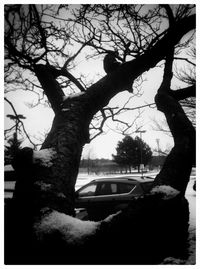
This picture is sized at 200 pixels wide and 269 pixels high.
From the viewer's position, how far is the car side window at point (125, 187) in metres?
5.19

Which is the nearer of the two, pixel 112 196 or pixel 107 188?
pixel 112 196

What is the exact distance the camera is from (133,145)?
145 ft

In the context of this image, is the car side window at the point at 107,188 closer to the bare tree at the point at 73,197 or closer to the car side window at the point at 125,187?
the car side window at the point at 125,187

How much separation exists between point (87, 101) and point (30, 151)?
3.37ft

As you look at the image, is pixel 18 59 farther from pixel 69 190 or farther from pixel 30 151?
pixel 69 190

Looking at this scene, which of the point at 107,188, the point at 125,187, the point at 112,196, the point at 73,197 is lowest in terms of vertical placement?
the point at 112,196

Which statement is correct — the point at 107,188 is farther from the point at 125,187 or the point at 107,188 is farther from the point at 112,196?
the point at 125,187

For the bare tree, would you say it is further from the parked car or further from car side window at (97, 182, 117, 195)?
car side window at (97, 182, 117, 195)

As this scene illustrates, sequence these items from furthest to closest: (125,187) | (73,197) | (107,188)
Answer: (107,188) → (125,187) → (73,197)

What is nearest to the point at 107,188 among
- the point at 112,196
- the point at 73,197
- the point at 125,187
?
the point at 112,196

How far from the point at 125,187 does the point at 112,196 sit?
43 centimetres

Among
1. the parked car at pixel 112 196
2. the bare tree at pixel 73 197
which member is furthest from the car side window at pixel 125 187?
the bare tree at pixel 73 197

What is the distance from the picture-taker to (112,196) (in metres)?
5.31

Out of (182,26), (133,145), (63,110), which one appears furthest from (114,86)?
(133,145)
